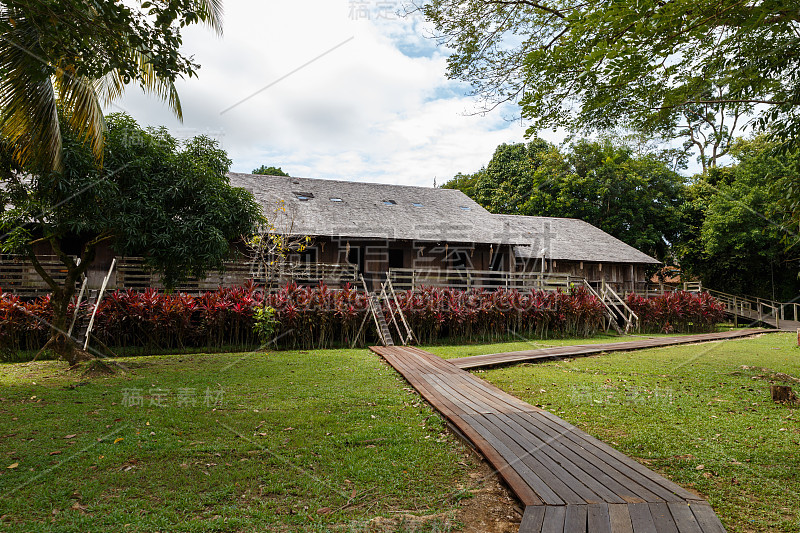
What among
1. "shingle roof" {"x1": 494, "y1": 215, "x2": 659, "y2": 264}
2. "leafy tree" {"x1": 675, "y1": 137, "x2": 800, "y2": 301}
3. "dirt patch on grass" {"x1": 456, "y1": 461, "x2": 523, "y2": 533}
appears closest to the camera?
"dirt patch on grass" {"x1": 456, "y1": 461, "x2": 523, "y2": 533}

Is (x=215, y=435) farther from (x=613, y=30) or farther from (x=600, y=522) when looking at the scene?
(x=613, y=30)

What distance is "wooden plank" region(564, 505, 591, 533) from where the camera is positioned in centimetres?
275

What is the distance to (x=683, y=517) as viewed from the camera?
289cm

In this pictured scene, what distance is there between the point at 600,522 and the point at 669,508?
Answer: 551mm

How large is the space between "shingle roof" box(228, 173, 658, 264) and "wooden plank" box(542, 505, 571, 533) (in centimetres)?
1402

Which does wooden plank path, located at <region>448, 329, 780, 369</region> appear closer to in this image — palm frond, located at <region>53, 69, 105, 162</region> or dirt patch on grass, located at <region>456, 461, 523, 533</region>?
dirt patch on grass, located at <region>456, 461, 523, 533</region>

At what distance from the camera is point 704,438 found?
468cm

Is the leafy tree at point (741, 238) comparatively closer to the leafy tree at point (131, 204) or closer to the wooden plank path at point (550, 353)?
the wooden plank path at point (550, 353)

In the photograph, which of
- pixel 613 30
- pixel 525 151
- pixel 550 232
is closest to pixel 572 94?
pixel 613 30

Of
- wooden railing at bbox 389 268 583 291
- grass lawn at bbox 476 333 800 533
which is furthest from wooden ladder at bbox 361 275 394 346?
grass lawn at bbox 476 333 800 533

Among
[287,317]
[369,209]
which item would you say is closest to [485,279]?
[369,209]

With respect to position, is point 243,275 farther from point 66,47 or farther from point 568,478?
point 568,478

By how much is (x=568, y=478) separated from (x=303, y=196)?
689 inches

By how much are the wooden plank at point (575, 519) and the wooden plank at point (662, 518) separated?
0.41m
